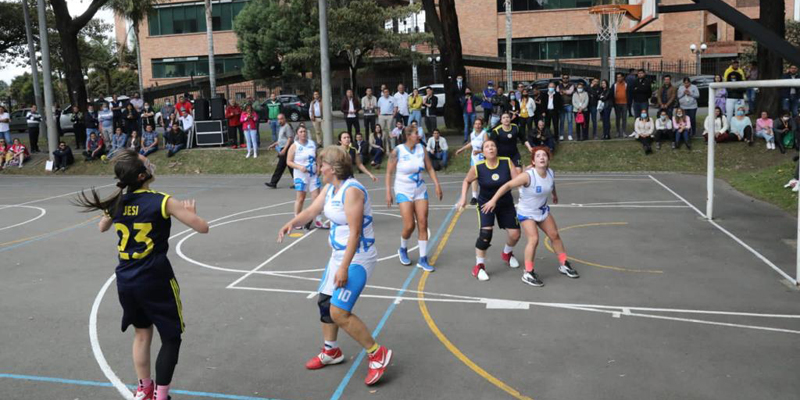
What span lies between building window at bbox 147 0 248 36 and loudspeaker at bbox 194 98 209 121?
2750cm

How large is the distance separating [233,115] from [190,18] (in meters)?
30.8

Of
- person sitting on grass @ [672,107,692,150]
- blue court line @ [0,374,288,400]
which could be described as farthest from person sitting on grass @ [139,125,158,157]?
blue court line @ [0,374,288,400]

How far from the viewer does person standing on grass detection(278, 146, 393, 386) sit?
6121 mm

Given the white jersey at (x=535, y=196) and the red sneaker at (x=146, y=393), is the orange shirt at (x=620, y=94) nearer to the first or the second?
the white jersey at (x=535, y=196)

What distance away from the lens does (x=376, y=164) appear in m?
22.8

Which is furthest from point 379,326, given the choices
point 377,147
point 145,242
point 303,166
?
point 377,147

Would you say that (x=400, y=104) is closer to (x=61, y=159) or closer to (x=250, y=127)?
(x=250, y=127)

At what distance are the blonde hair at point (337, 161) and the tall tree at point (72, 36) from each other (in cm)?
2660

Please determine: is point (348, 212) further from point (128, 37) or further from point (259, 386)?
point (128, 37)

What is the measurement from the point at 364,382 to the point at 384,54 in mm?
43123

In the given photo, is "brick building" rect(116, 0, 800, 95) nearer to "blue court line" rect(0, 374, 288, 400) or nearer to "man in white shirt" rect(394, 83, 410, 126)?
"man in white shirt" rect(394, 83, 410, 126)

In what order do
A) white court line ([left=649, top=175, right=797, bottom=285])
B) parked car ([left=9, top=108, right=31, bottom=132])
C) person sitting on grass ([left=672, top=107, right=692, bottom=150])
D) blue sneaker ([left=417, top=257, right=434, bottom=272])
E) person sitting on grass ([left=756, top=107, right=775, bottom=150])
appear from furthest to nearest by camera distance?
parked car ([left=9, top=108, right=31, bottom=132]) → person sitting on grass ([left=672, top=107, right=692, bottom=150]) → person sitting on grass ([left=756, top=107, right=775, bottom=150]) → blue sneaker ([left=417, top=257, right=434, bottom=272]) → white court line ([left=649, top=175, right=797, bottom=285])

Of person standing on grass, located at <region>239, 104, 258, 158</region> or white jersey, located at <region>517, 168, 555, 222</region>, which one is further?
person standing on grass, located at <region>239, 104, 258, 158</region>

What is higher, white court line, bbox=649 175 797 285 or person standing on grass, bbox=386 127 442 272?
person standing on grass, bbox=386 127 442 272
